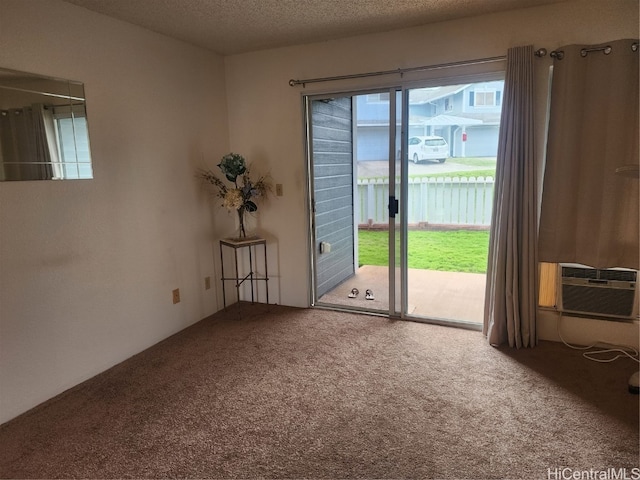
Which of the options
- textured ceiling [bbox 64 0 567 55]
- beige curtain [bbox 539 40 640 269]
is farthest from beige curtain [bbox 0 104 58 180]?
beige curtain [bbox 539 40 640 269]

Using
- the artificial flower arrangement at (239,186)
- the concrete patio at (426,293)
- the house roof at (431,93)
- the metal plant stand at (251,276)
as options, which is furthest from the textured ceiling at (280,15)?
the concrete patio at (426,293)

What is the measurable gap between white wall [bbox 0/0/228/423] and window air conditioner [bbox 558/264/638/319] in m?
2.92

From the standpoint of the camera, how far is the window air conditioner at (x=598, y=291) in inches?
111

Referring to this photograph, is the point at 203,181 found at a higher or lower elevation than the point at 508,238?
higher

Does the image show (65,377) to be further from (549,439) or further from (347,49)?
(347,49)

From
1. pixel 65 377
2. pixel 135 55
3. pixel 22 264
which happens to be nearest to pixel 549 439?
pixel 65 377

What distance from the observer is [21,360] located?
2.31m

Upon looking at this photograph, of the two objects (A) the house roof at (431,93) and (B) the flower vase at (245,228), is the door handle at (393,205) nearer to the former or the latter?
(A) the house roof at (431,93)

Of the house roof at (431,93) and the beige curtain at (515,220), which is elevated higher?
the house roof at (431,93)

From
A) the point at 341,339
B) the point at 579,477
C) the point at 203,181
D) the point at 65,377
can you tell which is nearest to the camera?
the point at 579,477

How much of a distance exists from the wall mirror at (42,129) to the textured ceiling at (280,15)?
575 mm

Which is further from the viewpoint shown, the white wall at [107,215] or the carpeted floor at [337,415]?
the white wall at [107,215]

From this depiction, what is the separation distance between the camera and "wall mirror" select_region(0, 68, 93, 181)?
7.20 feet

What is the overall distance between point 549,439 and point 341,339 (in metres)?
1.55
